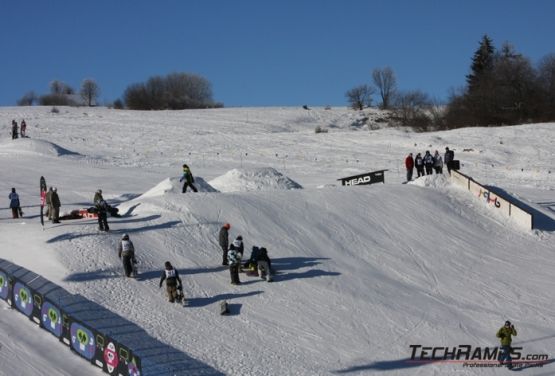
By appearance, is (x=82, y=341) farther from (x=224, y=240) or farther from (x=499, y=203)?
(x=499, y=203)

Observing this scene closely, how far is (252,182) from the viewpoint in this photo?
97.5 feet

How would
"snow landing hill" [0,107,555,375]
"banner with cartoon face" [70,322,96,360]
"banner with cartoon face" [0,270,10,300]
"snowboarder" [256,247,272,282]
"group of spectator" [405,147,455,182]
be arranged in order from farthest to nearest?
1. "group of spectator" [405,147,455,182]
2. "snowboarder" [256,247,272,282]
3. "banner with cartoon face" [0,270,10,300]
4. "snow landing hill" [0,107,555,375]
5. "banner with cartoon face" [70,322,96,360]

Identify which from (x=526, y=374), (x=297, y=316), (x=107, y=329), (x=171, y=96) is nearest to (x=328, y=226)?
(x=297, y=316)

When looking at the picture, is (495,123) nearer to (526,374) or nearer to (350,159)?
(350,159)

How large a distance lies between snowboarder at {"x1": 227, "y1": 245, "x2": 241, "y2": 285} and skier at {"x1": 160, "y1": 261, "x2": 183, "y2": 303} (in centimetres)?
182

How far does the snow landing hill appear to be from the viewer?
16.3 metres

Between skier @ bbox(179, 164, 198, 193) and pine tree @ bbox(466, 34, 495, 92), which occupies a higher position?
pine tree @ bbox(466, 34, 495, 92)

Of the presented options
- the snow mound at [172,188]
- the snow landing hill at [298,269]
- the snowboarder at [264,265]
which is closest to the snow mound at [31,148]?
→ the snow landing hill at [298,269]

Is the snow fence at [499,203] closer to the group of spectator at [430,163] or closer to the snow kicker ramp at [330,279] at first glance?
the snow kicker ramp at [330,279]

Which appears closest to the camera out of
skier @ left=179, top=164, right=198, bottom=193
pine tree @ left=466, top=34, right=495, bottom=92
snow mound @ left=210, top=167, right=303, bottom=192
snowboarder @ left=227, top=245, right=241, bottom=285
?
snowboarder @ left=227, top=245, right=241, bottom=285

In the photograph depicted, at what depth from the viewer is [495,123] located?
6494 centimetres

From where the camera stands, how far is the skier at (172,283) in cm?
1758

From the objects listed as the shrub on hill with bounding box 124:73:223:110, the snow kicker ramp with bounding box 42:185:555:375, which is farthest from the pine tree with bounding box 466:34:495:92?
the snow kicker ramp with bounding box 42:185:555:375

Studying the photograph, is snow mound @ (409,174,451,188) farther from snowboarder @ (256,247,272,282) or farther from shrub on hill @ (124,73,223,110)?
shrub on hill @ (124,73,223,110)
